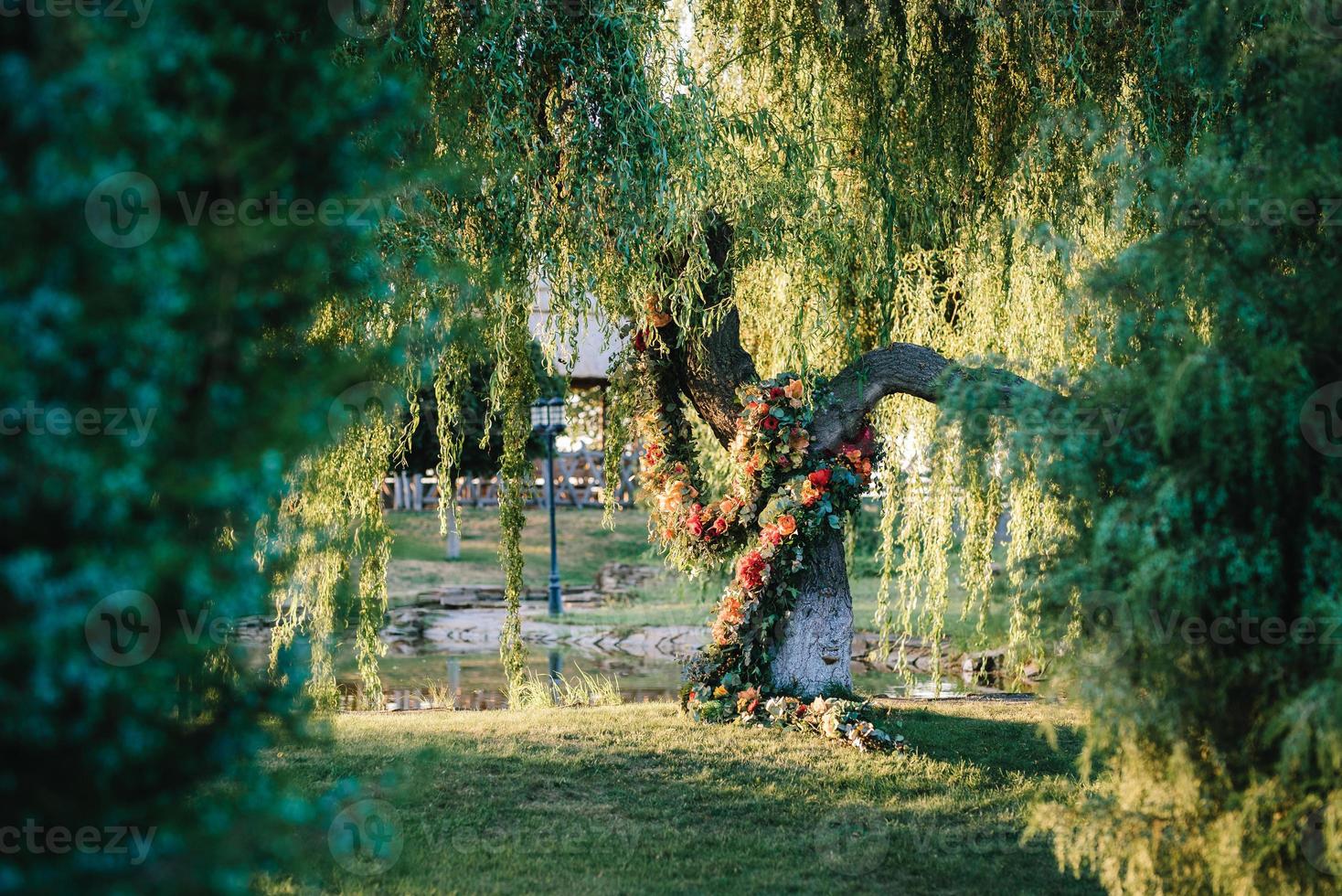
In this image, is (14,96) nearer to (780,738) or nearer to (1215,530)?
(1215,530)

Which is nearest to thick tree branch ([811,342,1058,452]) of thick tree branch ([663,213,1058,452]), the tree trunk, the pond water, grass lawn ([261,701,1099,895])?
thick tree branch ([663,213,1058,452])

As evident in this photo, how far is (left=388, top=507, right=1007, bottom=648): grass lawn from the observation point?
1844 centimetres

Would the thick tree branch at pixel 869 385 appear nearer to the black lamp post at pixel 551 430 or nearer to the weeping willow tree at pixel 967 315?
the weeping willow tree at pixel 967 315

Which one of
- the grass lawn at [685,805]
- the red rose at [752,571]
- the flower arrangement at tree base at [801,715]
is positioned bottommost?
the grass lawn at [685,805]

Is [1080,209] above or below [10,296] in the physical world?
above

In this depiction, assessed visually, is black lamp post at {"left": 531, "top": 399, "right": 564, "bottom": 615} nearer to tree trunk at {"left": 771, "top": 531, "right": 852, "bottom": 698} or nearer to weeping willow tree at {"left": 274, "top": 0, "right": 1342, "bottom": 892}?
weeping willow tree at {"left": 274, "top": 0, "right": 1342, "bottom": 892}

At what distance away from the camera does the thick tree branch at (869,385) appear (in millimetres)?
7184

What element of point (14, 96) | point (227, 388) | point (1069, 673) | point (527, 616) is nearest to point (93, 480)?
point (227, 388)

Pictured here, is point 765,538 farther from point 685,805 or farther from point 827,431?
point 685,805

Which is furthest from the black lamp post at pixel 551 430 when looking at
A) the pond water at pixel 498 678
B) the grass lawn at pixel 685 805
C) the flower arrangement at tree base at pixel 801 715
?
the grass lawn at pixel 685 805

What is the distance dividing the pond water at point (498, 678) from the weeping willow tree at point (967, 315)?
3.79 meters

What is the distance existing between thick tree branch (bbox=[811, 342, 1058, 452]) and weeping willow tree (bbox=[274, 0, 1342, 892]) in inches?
0.8

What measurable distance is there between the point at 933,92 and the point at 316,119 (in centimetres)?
539

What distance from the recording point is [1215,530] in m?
3.21
